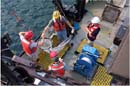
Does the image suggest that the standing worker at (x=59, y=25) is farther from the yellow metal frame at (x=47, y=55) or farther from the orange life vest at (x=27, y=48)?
the orange life vest at (x=27, y=48)

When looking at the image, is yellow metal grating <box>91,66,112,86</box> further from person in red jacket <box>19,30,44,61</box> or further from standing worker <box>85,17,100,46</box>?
person in red jacket <box>19,30,44,61</box>

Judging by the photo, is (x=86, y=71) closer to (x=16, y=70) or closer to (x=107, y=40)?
(x=107, y=40)

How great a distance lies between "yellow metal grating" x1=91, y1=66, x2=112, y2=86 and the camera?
10.8 meters

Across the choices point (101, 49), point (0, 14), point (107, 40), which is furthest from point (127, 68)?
point (0, 14)

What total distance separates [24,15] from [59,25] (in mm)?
6337

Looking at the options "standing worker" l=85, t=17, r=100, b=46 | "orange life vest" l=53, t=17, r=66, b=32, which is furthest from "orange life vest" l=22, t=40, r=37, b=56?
"standing worker" l=85, t=17, r=100, b=46

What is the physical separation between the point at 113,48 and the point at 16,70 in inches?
221

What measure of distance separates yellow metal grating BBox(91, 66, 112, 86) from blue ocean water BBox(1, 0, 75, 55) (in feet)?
17.3

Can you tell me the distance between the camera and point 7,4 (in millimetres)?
18078

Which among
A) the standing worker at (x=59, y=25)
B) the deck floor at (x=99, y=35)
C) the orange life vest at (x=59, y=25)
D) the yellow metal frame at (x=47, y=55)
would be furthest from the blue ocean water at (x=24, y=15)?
the orange life vest at (x=59, y=25)

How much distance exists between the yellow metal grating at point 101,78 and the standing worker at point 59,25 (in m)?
1.95

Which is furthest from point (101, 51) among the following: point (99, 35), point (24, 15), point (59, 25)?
point (24, 15)

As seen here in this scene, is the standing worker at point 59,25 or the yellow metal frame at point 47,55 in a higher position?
the standing worker at point 59,25

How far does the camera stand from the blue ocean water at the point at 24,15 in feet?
51.7
